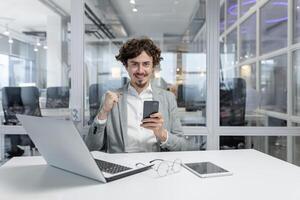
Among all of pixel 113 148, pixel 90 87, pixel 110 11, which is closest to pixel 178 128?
pixel 113 148

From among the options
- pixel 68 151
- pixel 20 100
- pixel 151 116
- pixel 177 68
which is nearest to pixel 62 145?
pixel 68 151

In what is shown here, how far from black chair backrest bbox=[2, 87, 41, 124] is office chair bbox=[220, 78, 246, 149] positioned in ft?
A: 5.43

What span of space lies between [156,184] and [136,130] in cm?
76

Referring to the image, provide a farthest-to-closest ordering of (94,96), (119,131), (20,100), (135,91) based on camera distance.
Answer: (20,100)
(94,96)
(135,91)
(119,131)

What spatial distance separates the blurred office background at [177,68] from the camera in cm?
252

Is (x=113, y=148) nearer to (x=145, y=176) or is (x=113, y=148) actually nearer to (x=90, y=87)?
(x=145, y=176)

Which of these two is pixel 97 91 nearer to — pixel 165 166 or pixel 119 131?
pixel 119 131

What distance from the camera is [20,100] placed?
8.84 feet

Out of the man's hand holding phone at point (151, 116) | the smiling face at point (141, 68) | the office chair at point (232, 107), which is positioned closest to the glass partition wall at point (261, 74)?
the office chair at point (232, 107)

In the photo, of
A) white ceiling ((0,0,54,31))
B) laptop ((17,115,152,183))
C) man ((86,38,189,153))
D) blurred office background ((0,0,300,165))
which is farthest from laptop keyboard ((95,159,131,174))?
white ceiling ((0,0,54,31))

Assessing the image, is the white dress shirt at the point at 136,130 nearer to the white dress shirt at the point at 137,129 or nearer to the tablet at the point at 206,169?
the white dress shirt at the point at 137,129

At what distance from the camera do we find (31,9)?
2.77 m

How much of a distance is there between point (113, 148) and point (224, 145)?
3.98ft

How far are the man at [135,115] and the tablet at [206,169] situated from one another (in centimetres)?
37
